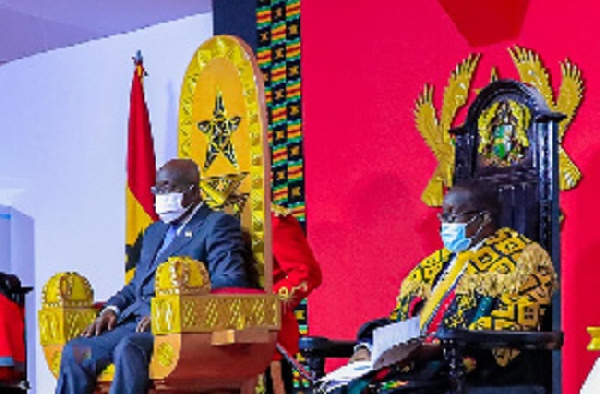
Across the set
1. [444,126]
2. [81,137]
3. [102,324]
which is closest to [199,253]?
[102,324]

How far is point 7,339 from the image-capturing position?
6.58 metres

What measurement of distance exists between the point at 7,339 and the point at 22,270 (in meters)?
3.09

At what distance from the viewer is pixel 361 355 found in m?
4.82

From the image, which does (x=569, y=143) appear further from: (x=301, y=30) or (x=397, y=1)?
(x=301, y=30)

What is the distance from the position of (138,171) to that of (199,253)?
9.34 ft

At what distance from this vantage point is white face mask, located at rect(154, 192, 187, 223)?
511 centimetres

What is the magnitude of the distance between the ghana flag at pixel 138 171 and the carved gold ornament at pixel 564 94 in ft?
9.11

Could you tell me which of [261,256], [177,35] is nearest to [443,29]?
[261,256]

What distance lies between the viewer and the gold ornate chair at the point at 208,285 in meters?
4.52

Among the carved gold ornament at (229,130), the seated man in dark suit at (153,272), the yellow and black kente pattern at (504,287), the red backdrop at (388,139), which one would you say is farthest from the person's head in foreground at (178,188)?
the red backdrop at (388,139)

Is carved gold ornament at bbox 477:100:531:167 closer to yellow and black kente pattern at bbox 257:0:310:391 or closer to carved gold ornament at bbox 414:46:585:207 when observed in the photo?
→ carved gold ornament at bbox 414:46:585:207

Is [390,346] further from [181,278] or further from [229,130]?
[229,130]

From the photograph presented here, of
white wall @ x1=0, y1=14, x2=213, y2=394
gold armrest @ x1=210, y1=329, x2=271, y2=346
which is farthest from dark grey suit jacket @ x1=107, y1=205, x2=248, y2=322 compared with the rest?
white wall @ x1=0, y1=14, x2=213, y2=394

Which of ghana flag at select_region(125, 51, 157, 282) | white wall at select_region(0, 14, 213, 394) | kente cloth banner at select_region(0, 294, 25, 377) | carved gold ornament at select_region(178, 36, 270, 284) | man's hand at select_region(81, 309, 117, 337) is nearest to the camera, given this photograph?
man's hand at select_region(81, 309, 117, 337)
